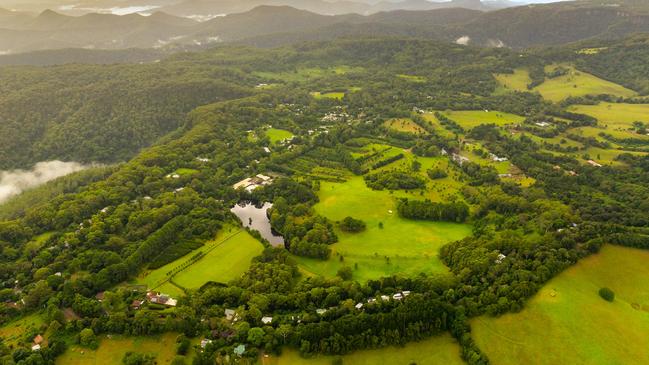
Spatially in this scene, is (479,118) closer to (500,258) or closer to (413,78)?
(413,78)

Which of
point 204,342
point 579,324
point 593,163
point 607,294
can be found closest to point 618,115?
point 593,163

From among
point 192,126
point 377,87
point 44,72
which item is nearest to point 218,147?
point 192,126

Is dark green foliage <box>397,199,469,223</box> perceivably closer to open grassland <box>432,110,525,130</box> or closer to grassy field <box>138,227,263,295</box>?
grassy field <box>138,227,263,295</box>

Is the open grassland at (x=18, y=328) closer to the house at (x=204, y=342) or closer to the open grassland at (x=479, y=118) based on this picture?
the house at (x=204, y=342)

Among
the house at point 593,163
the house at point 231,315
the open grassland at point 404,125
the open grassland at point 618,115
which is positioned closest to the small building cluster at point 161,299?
the house at point 231,315

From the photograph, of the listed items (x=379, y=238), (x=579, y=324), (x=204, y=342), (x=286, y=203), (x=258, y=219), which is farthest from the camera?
(x=286, y=203)

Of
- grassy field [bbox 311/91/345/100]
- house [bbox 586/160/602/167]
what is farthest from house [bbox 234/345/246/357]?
grassy field [bbox 311/91/345/100]
